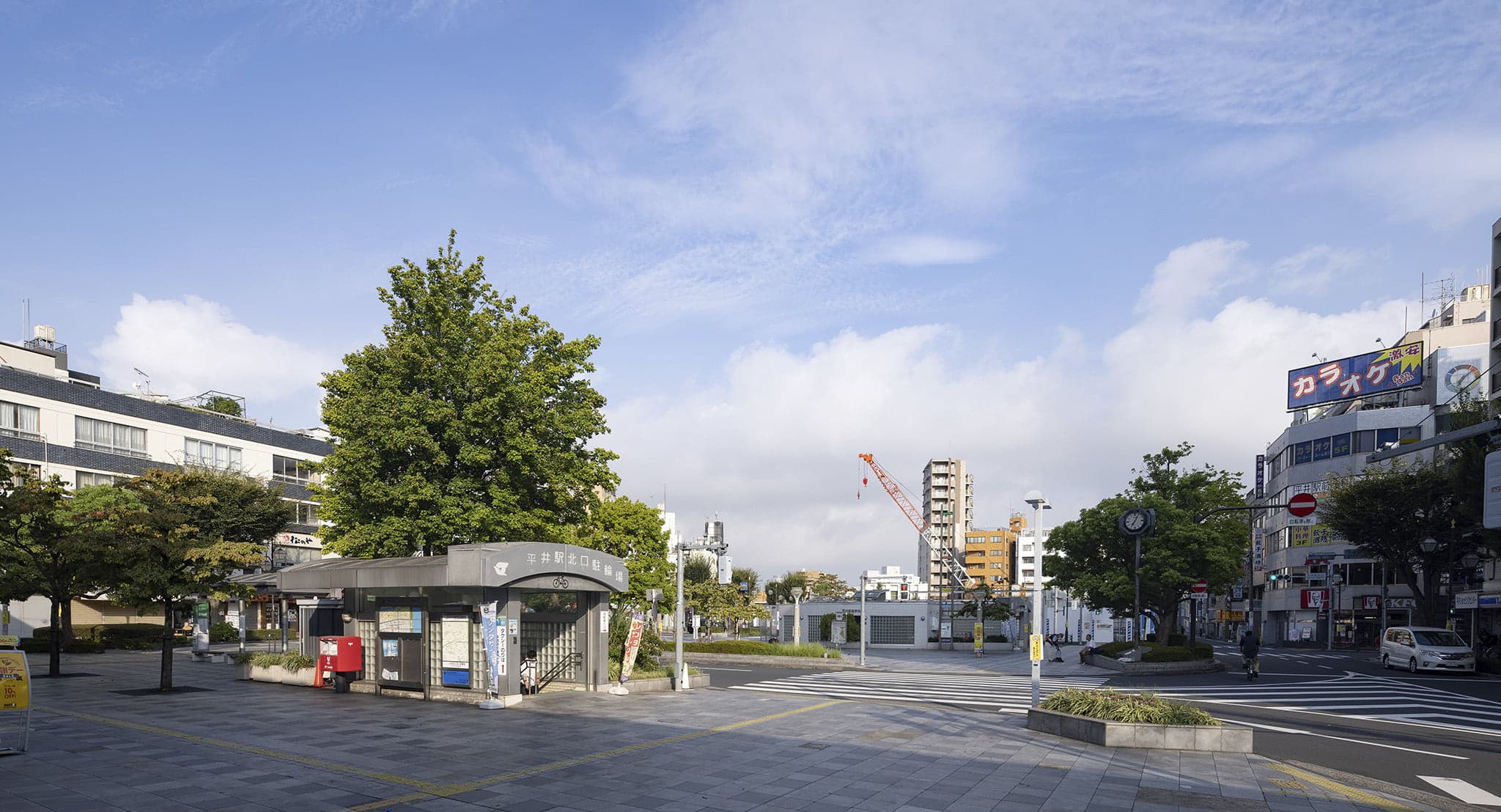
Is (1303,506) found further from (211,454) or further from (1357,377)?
(211,454)

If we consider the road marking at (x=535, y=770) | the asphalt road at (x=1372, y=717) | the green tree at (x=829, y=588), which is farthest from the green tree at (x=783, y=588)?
the road marking at (x=535, y=770)

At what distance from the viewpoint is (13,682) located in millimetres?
14805

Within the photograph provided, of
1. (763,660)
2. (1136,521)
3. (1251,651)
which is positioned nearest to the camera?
(1251,651)

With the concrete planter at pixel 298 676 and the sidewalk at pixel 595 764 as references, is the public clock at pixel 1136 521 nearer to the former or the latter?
the sidewalk at pixel 595 764

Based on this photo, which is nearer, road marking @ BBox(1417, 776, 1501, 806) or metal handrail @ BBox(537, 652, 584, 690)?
road marking @ BBox(1417, 776, 1501, 806)

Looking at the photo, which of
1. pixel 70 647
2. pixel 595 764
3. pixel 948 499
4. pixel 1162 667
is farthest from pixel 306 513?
pixel 948 499

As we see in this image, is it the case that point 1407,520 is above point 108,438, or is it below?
below

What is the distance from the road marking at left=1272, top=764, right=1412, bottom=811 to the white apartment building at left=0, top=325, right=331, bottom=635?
130 ft

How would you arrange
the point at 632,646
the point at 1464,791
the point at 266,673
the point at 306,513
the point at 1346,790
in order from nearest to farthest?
the point at 1346,790, the point at 1464,791, the point at 632,646, the point at 266,673, the point at 306,513

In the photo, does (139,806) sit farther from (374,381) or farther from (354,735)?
(374,381)

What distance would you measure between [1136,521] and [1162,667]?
6151 mm

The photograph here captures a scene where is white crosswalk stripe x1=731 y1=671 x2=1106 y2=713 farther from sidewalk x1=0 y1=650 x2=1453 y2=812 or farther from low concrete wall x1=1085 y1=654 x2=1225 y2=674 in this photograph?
sidewalk x1=0 y1=650 x2=1453 y2=812

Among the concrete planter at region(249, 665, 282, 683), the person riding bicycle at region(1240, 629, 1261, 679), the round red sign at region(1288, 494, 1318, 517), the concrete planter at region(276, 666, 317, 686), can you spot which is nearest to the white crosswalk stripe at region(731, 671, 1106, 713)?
the person riding bicycle at region(1240, 629, 1261, 679)

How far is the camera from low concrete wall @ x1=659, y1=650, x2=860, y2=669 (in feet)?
133
